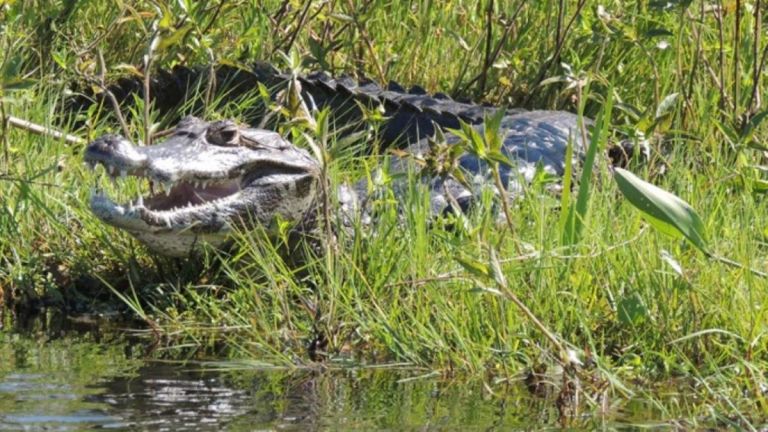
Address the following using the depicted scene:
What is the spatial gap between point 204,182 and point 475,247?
1094 mm

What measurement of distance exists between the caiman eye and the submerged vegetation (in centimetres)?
24

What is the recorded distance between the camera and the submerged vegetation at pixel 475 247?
370 centimetres

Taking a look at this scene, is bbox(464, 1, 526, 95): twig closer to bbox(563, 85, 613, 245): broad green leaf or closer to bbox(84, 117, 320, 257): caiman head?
bbox(84, 117, 320, 257): caiman head

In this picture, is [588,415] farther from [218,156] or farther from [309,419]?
[218,156]

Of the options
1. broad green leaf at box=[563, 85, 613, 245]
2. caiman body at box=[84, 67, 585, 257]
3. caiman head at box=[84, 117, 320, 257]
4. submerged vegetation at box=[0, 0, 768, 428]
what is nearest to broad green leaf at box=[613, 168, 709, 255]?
submerged vegetation at box=[0, 0, 768, 428]

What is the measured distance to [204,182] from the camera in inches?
189

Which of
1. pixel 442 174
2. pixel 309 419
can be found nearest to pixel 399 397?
pixel 309 419

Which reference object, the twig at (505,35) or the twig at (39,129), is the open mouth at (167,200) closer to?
the twig at (39,129)

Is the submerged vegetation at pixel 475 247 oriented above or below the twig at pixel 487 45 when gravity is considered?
below

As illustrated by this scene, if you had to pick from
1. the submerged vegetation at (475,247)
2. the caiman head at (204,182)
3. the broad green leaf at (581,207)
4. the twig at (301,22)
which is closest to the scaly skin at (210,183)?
the caiman head at (204,182)

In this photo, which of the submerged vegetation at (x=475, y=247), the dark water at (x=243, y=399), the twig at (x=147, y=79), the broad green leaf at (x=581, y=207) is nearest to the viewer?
the dark water at (x=243, y=399)

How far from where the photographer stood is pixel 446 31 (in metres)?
6.77

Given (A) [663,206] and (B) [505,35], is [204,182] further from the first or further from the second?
(B) [505,35]

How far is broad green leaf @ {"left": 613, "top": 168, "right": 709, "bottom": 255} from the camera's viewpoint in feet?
11.1
